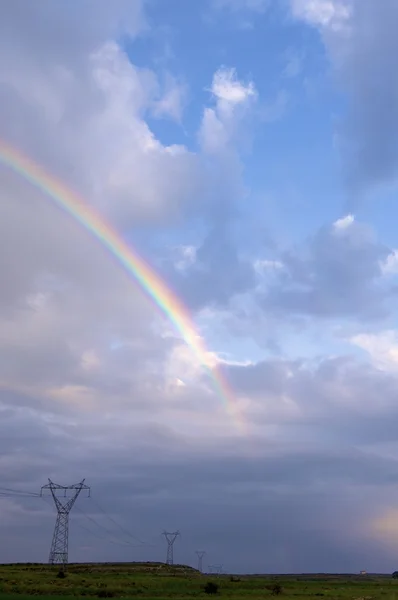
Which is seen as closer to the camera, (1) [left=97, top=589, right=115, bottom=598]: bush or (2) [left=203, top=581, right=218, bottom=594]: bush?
(1) [left=97, top=589, right=115, bottom=598]: bush

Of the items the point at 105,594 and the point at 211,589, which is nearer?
the point at 105,594

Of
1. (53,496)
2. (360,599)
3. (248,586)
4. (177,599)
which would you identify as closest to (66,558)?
(53,496)

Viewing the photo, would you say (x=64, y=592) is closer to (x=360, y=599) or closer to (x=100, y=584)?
(x=100, y=584)

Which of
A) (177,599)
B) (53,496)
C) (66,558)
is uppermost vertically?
(53,496)

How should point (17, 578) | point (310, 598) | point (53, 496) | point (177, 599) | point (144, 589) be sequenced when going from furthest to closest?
point (53, 496) < point (17, 578) < point (144, 589) < point (310, 598) < point (177, 599)

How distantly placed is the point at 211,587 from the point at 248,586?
1269 inches

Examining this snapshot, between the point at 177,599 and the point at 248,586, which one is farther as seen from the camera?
the point at 248,586

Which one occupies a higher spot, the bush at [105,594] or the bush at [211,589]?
the bush at [211,589]

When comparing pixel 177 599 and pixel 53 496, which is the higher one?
pixel 53 496

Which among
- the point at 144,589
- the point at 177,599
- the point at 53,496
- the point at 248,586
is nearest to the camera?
the point at 177,599

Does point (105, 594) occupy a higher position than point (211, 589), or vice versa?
point (211, 589)

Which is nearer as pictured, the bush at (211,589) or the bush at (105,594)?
the bush at (105,594)

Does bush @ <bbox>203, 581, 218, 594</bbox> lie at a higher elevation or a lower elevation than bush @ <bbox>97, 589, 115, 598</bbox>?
higher

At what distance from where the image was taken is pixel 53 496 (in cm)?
19638
